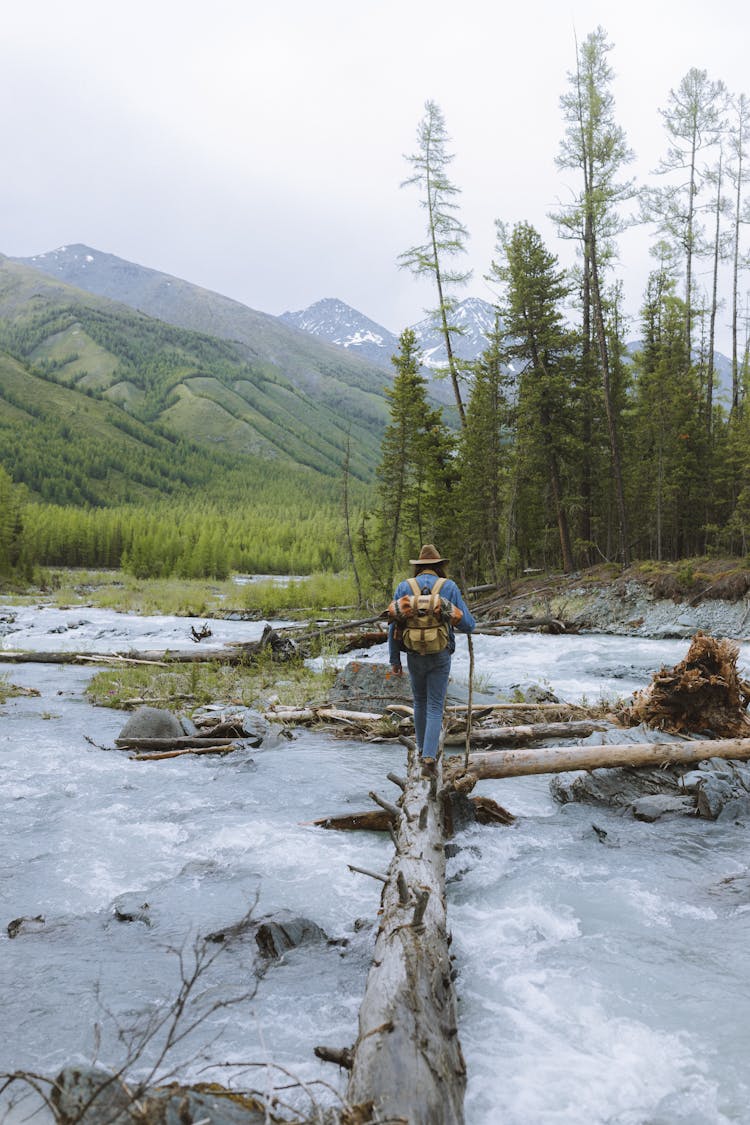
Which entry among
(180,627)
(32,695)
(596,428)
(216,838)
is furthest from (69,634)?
(596,428)

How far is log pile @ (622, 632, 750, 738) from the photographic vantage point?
865cm

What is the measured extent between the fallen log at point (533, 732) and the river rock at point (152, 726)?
4616mm

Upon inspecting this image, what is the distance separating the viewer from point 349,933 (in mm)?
4965

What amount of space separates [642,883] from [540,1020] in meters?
2.11

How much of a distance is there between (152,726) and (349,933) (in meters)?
6.27

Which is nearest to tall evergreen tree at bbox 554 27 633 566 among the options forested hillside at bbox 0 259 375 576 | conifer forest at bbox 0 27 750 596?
conifer forest at bbox 0 27 750 596

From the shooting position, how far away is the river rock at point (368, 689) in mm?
11992

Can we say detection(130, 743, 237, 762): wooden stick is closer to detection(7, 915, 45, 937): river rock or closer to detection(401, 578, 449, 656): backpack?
detection(401, 578, 449, 656): backpack

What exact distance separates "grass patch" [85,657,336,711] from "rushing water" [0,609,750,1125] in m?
3.66

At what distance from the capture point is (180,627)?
1046 inches

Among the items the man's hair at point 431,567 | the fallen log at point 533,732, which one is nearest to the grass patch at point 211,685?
the fallen log at point 533,732

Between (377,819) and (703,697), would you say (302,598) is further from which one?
(377,819)

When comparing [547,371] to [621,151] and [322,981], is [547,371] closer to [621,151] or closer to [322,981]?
[621,151]

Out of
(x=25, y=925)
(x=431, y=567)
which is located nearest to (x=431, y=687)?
(x=431, y=567)
